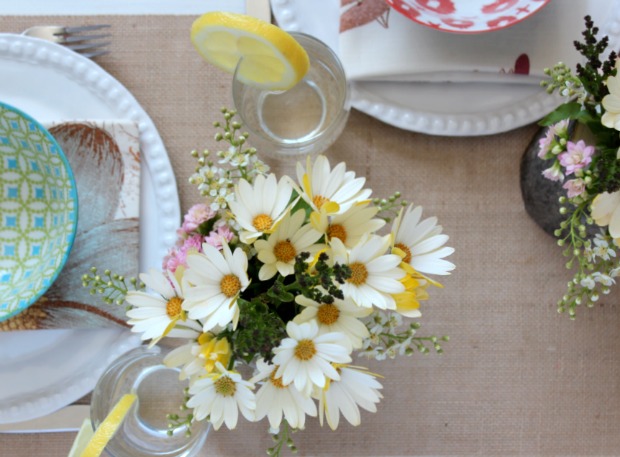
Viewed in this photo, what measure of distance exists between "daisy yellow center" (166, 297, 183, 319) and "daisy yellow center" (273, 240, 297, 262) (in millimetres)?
83

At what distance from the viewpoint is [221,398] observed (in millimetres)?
461

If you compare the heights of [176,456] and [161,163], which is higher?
[161,163]

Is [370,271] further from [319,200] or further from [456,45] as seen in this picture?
[456,45]

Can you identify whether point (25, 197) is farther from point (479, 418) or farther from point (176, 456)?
point (479, 418)

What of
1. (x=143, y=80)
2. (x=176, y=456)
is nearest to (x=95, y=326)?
(x=176, y=456)

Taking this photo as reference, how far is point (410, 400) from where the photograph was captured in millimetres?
712

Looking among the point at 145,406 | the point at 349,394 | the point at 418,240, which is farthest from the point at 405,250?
the point at 145,406

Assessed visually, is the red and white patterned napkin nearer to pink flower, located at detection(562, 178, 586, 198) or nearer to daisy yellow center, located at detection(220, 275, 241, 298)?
pink flower, located at detection(562, 178, 586, 198)

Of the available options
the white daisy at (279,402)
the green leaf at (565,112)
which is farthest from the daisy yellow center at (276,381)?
the green leaf at (565,112)

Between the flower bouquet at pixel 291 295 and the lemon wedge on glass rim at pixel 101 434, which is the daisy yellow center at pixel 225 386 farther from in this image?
the lemon wedge on glass rim at pixel 101 434

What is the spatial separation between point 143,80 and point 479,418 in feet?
1.74

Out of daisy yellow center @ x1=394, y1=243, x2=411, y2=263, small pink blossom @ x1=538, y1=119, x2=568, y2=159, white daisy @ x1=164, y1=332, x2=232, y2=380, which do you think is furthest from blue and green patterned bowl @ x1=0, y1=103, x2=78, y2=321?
small pink blossom @ x1=538, y1=119, x2=568, y2=159

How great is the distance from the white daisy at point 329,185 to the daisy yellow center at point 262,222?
0.10ft

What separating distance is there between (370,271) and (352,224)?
0.04 m
